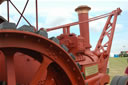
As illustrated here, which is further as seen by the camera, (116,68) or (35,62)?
(116,68)

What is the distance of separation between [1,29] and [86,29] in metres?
3.94

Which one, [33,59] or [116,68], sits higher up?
[33,59]

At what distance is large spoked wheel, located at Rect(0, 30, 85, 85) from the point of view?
1492 mm

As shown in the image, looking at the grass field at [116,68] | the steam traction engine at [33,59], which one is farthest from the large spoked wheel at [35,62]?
the grass field at [116,68]

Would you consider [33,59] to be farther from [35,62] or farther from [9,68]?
[9,68]

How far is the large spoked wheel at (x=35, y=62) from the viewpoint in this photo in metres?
1.49

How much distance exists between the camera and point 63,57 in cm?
178

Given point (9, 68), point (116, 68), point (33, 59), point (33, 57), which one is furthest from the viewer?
point (116, 68)

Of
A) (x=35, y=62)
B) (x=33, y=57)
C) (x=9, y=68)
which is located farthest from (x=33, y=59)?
(x=9, y=68)

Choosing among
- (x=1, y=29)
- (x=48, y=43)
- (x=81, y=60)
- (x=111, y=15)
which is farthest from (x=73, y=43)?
(x=111, y=15)

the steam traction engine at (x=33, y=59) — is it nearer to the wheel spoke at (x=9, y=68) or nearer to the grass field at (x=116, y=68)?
the wheel spoke at (x=9, y=68)

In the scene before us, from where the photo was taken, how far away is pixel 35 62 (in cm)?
216

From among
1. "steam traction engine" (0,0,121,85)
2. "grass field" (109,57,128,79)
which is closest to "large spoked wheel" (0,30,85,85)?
"steam traction engine" (0,0,121,85)

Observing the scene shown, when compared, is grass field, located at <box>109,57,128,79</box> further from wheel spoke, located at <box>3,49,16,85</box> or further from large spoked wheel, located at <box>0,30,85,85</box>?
wheel spoke, located at <box>3,49,16,85</box>
